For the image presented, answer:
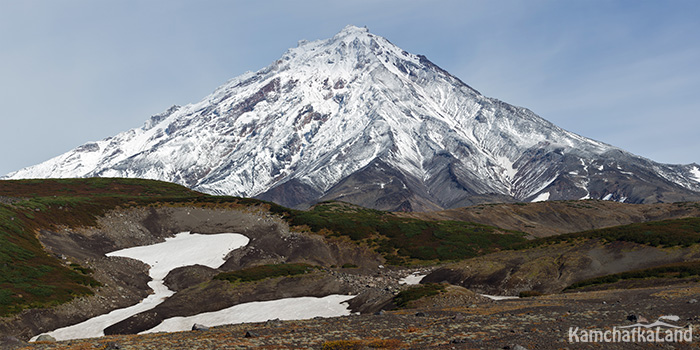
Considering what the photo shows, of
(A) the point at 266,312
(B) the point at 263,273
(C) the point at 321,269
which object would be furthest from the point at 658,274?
(B) the point at 263,273

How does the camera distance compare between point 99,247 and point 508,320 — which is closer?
point 508,320

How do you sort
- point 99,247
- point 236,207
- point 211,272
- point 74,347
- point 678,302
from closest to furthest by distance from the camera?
point 74,347, point 678,302, point 211,272, point 99,247, point 236,207

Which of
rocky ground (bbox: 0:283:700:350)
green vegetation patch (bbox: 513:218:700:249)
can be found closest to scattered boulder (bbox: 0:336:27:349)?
rocky ground (bbox: 0:283:700:350)

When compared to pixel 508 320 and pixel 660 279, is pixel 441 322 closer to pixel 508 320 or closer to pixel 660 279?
pixel 508 320

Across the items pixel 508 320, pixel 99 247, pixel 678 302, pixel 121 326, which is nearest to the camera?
pixel 508 320

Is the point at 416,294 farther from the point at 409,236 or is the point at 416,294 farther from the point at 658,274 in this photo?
the point at 409,236

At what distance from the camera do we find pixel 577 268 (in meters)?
61.9

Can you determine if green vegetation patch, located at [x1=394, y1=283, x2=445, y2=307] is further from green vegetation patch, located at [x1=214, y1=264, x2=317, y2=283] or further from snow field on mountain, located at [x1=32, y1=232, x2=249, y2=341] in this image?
snow field on mountain, located at [x1=32, y1=232, x2=249, y2=341]

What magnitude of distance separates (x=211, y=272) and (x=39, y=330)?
31.2 meters

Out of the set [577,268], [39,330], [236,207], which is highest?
[236,207]

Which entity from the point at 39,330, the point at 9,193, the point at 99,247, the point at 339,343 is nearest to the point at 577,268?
the point at 339,343

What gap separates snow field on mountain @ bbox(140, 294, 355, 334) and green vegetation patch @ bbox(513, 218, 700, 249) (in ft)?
127

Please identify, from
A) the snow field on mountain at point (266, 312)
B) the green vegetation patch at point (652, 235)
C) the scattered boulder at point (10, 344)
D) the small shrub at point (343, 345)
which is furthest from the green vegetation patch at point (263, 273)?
the small shrub at point (343, 345)

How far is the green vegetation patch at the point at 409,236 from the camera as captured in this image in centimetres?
10525
